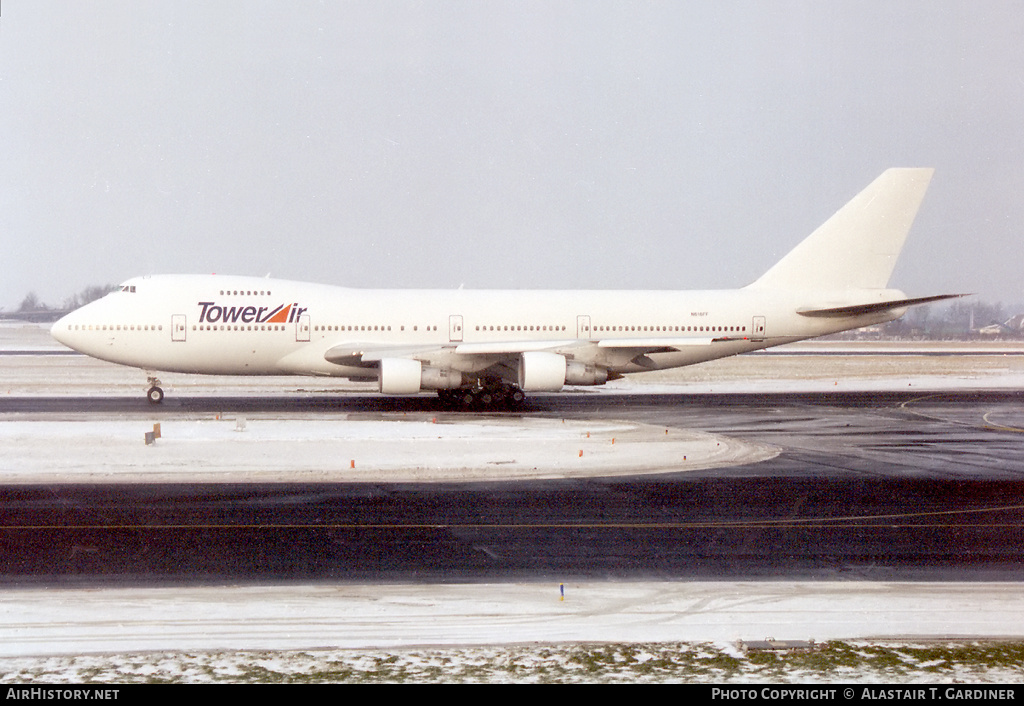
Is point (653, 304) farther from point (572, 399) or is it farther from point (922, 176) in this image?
point (922, 176)

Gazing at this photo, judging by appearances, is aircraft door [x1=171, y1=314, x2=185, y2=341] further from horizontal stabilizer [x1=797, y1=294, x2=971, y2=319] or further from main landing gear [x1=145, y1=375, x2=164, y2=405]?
horizontal stabilizer [x1=797, y1=294, x2=971, y2=319]

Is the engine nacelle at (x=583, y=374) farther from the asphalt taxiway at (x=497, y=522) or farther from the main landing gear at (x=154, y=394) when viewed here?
the main landing gear at (x=154, y=394)

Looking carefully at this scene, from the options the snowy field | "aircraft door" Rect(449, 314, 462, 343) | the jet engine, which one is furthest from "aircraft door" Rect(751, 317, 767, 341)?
the snowy field

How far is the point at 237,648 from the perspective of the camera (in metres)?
8.64

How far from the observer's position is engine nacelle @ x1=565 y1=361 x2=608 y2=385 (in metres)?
30.7

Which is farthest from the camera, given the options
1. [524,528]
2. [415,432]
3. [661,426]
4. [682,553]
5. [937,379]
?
[937,379]

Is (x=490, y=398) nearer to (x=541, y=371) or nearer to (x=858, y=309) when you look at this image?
(x=541, y=371)

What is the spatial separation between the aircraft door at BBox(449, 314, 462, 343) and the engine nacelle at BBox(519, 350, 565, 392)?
3411 millimetres

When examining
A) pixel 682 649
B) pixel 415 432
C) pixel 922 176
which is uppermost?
pixel 922 176

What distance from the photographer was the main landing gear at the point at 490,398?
104 ft

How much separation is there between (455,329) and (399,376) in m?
4.16

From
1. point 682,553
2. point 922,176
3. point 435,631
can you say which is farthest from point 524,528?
point 922,176

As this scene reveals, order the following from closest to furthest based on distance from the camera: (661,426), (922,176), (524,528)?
(524,528)
(661,426)
(922,176)

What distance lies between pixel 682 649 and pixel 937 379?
135 feet
